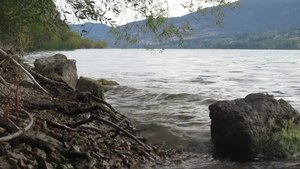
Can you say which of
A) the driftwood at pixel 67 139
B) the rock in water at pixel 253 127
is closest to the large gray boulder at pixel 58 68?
→ the driftwood at pixel 67 139

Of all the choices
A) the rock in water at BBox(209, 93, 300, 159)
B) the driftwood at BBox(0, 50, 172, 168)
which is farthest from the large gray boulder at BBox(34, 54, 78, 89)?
the rock in water at BBox(209, 93, 300, 159)

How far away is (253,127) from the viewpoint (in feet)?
35.4

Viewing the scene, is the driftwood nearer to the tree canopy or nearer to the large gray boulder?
the tree canopy

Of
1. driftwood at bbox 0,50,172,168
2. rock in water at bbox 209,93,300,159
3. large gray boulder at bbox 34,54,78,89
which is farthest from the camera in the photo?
large gray boulder at bbox 34,54,78,89

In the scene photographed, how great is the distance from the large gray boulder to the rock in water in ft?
29.3

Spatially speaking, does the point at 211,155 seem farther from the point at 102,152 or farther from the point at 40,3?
the point at 40,3

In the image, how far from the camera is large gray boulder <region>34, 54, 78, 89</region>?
19.0m

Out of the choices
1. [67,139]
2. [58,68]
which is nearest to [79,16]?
[67,139]

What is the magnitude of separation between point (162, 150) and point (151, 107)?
822cm

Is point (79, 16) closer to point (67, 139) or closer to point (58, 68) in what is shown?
point (67, 139)

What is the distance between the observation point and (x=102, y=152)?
9.03 meters

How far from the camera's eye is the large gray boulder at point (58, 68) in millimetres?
19038

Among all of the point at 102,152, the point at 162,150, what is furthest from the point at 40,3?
the point at 162,150

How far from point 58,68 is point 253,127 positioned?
36.3ft
